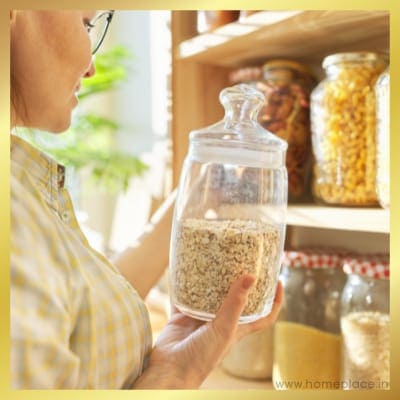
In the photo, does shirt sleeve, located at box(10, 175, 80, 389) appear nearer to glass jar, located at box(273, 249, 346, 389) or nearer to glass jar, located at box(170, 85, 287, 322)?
glass jar, located at box(170, 85, 287, 322)

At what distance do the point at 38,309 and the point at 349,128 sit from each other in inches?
16.7

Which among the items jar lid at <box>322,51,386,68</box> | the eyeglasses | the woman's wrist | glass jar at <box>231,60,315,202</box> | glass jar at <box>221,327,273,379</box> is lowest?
glass jar at <box>221,327,273,379</box>

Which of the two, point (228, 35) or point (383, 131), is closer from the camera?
point (383, 131)

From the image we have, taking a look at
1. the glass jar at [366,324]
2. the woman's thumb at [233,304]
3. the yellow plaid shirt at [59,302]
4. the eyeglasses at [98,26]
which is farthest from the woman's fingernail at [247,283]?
the eyeglasses at [98,26]

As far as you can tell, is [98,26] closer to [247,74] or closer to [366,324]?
[247,74]

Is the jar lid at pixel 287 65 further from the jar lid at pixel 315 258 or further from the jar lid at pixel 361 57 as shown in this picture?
the jar lid at pixel 315 258

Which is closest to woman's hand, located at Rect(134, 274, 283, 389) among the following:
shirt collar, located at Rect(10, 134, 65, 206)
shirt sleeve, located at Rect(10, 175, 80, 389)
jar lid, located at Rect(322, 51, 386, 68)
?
shirt sleeve, located at Rect(10, 175, 80, 389)

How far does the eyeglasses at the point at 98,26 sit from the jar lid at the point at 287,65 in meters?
0.26

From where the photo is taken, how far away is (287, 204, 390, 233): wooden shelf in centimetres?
60

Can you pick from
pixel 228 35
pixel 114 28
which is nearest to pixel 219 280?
pixel 228 35

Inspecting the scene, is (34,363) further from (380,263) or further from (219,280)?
(380,263)

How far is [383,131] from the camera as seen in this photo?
23.8 inches

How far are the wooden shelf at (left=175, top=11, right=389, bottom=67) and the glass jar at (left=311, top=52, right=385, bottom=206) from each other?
4 centimetres

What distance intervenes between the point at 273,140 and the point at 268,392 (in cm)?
29
